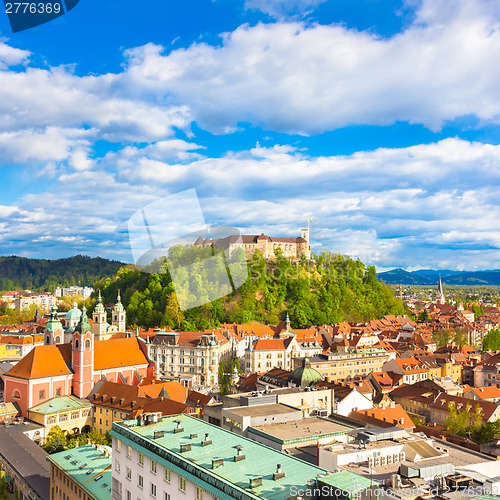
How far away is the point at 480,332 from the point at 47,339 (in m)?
55.0

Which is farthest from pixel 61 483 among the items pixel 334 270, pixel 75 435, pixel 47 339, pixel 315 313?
pixel 334 270

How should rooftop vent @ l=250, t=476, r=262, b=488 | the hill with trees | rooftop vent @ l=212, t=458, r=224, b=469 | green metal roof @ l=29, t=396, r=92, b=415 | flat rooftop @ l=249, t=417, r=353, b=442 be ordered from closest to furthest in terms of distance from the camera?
1. rooftop vent @ l=250, t=476, r=262, b=488
2. rooftop vent @ l=212, t=458, r=224, b=469
3. flat rooftop @ l=249, t=417, r=353, b=442
4. green metal roof @ l=29, t=396, r=92, b=415
5. the hill with trees

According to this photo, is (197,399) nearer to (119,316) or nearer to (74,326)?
(74,326)

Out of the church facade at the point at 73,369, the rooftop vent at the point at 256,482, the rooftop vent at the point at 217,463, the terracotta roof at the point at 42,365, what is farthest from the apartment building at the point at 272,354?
the rooftop vent at the point at 256,482

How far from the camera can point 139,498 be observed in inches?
453

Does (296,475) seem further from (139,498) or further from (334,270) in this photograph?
(334,270)

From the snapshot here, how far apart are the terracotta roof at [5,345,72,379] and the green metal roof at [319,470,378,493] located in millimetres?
22251

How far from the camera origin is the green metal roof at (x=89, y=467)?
1460 centimetres

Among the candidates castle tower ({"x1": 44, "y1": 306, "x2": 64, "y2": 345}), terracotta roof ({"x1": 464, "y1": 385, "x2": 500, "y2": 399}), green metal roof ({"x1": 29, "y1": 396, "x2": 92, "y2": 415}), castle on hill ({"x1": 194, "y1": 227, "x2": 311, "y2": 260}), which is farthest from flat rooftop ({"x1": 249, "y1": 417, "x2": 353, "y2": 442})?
castle on hill ({"x1": 194, "y1": 227, "x2": 311, "y2": 260})

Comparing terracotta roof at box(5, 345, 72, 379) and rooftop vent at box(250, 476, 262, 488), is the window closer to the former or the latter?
rooftop vent at box(250, 476, 262, 488)

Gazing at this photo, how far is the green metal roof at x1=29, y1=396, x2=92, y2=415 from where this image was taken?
25297 mm

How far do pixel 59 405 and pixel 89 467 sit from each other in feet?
35.0

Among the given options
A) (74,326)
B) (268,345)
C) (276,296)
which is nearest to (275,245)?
(276,296)

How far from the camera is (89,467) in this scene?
1619cm
